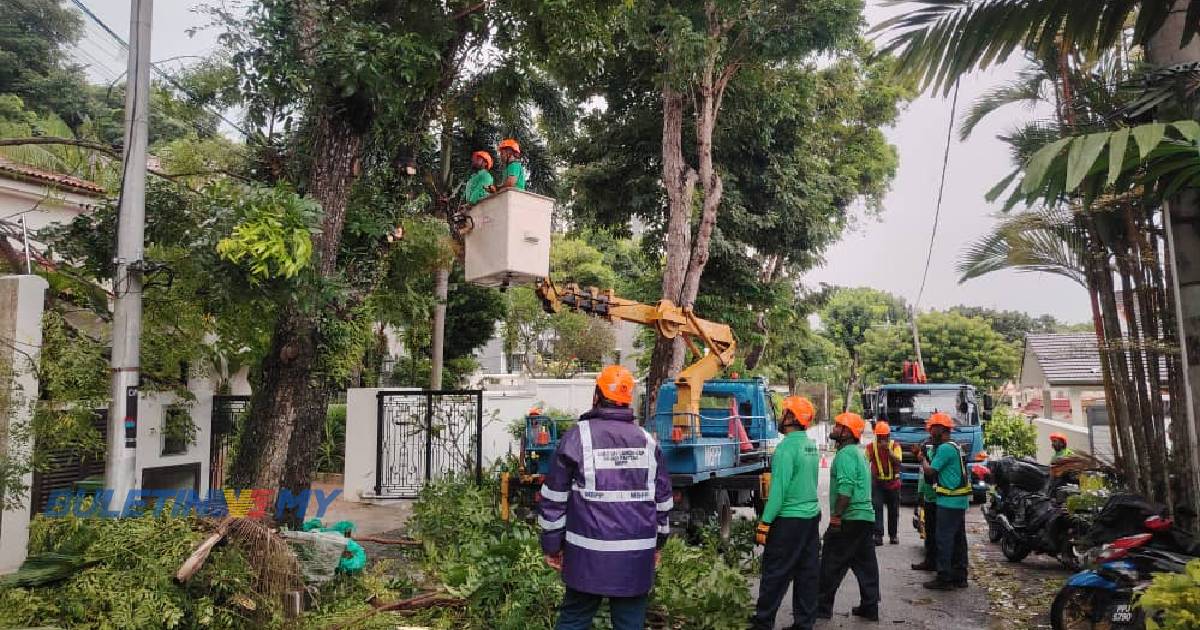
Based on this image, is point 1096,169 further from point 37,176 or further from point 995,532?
point 37,176

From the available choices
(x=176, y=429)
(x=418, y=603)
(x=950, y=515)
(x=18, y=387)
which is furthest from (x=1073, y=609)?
(x=176, y=429)

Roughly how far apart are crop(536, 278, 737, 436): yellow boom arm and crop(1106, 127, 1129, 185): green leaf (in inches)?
239

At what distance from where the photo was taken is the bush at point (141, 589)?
4.85m

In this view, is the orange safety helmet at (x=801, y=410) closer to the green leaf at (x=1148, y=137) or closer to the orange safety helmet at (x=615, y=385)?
the orange safety helmet at (x=615, y=385)

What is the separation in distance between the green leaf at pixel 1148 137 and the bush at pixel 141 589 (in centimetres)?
545

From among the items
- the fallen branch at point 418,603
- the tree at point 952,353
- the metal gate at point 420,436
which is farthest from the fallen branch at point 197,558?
the tree at point 952,353

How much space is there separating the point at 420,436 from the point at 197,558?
8106 mm

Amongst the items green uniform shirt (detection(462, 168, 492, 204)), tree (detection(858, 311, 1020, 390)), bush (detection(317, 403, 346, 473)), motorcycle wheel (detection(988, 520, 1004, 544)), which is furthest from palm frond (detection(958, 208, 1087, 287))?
tree (detection(858, 311, 1020, 390))

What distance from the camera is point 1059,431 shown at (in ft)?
56.1

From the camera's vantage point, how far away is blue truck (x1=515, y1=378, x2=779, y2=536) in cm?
933

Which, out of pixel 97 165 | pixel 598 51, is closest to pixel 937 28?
pixel 598 51

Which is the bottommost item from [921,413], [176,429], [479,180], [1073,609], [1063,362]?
[1073,609]

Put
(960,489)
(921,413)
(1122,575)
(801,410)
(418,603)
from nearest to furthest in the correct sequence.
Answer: (1122,575) < (418,603) < (801,410) < (960,489) < (921,413)

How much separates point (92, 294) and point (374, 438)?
21.5 ft
